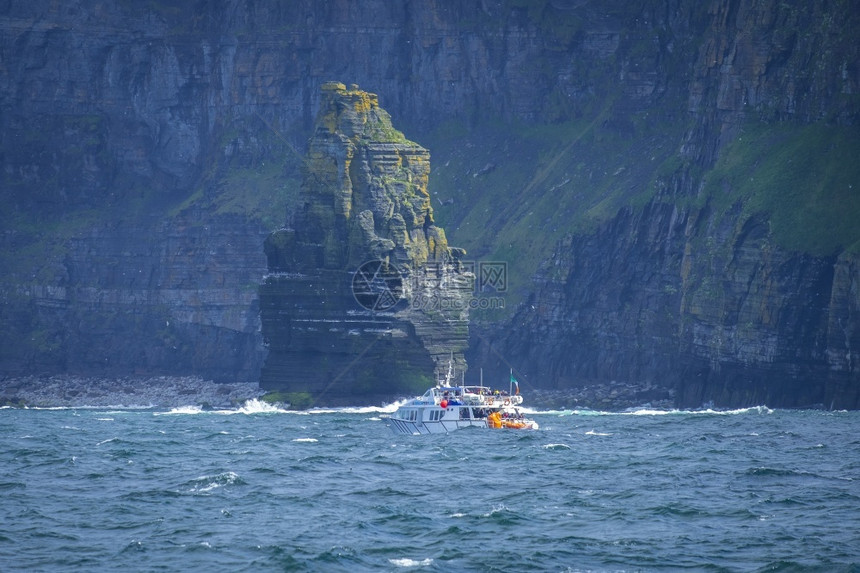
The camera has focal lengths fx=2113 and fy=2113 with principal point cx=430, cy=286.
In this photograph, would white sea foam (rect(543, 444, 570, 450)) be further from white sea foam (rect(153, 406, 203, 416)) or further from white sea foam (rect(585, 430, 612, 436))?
white sea foam (rect(153, 406, 203, 416))

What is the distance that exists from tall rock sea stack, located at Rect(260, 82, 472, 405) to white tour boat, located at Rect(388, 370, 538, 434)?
29.8m

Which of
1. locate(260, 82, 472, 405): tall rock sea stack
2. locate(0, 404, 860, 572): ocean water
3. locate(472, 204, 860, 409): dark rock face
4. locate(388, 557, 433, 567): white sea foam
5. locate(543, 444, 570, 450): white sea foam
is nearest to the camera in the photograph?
locate(388, 557, 433, 567): white sea foam

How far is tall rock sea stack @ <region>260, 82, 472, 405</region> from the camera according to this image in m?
183

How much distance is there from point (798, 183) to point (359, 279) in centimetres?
4076

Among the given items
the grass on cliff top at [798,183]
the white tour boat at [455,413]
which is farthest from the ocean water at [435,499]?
the grass on cliff top at [798,183]

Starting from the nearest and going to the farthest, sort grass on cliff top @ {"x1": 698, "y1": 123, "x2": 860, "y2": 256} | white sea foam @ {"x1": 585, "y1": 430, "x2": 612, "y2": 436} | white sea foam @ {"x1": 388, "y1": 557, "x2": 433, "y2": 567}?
white sea foam @ {"x1": 388, "y1": 557, "x2": 433, "y2": 567}, white sea foam @ {"x1": 585, "y1": 430, "x2": 612, "y2": 436}, grass on cliff top @ {"x1": 698, "y1": 123, "x2": 860, "y2": 256}

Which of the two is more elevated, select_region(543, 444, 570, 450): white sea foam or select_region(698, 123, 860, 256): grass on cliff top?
Result: select_region(698, 123, 860, 256): grass on cliff top

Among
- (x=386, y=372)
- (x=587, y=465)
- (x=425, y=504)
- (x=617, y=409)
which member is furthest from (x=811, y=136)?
(x=425, y=504)

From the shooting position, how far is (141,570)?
299 feet

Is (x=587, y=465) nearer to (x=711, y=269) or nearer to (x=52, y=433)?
(x=52, y=433)

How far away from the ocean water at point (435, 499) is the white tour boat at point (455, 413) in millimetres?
2452

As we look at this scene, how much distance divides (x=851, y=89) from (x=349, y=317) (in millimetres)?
48951

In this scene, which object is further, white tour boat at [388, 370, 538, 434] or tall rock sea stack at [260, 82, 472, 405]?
tall rock sea stack at [260, 82, 472, 405]

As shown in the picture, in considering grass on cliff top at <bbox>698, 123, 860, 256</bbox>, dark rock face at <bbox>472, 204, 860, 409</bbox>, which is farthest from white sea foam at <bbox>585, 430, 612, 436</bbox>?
grass on cliff top at <bbox>698, 123, 860, 256</bbox>
